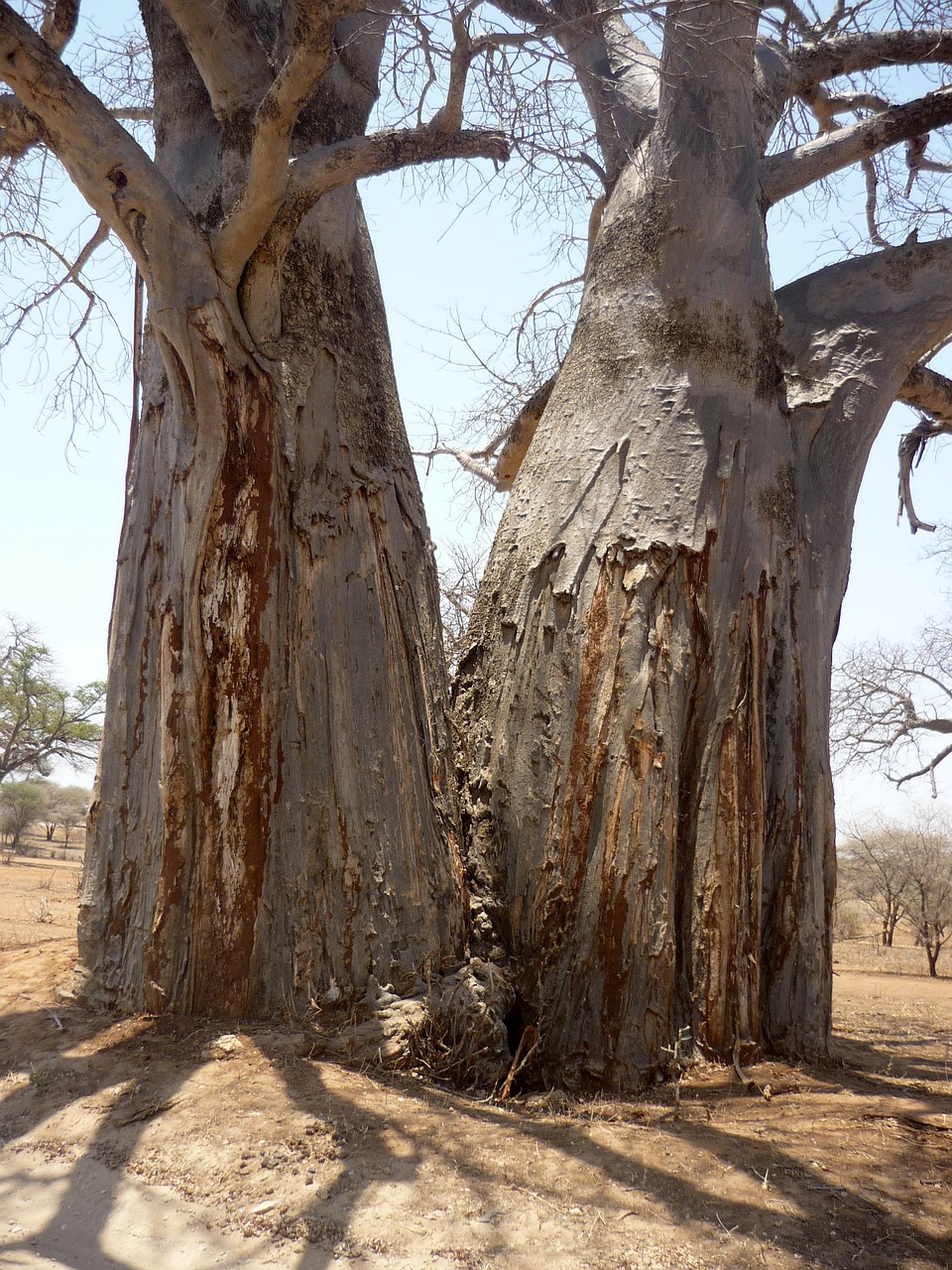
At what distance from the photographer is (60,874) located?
40.6 feet

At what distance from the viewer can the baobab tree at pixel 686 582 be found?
11.2ft

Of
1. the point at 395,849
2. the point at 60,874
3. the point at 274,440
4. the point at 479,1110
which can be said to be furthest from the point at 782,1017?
the point at 60,874

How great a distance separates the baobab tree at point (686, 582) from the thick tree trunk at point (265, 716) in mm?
406

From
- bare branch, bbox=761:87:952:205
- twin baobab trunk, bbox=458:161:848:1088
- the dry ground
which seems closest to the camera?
the dry ground

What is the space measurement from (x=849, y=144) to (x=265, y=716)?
372 cm

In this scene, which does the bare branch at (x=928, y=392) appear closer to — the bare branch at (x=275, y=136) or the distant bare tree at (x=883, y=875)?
the bare branch at (x=275, y=136)

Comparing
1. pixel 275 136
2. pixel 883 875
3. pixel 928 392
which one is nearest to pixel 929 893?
pixel 883 875

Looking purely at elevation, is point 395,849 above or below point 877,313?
below

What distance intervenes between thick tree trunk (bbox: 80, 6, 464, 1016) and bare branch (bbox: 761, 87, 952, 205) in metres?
2.29

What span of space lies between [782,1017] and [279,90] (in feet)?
11.7

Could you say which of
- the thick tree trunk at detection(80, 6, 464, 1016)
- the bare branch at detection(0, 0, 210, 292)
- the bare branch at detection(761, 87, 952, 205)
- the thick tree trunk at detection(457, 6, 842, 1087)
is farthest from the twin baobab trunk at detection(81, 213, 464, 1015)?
the bare branch at detection(761, 87, 952, 205)

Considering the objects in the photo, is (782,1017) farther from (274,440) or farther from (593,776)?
(274,440)

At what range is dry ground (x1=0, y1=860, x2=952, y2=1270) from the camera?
2.16 meters

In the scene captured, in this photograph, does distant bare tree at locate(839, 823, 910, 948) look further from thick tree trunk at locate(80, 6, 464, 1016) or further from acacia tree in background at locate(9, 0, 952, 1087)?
thick tree trunk at locate(80, 6, 464, 1016)
